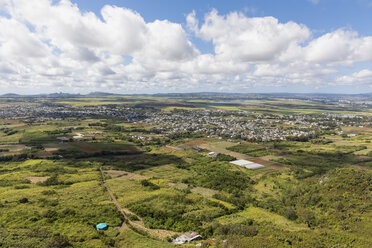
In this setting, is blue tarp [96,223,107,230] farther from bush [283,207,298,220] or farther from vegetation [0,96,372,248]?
bush [283,207,298,220]

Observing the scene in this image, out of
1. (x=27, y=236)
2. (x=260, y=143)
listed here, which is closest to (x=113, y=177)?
(x=27, y=236)

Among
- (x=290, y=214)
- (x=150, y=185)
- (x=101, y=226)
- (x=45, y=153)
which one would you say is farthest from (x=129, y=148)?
(x=290, y=214)

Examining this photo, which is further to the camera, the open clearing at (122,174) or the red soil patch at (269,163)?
the red soil patch at (269,163)

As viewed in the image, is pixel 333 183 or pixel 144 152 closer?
pixel 333 183

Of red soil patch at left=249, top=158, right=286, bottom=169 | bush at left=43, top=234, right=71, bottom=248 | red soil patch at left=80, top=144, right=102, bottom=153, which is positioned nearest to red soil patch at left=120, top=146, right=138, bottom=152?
red soil patch at left=80, top=144, right=102, bottom=153

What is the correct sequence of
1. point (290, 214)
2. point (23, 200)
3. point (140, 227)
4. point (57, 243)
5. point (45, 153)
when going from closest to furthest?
point (57, 243) → point (140, 227) → point (290, 214) → point (23, 200) → point (45, 153)

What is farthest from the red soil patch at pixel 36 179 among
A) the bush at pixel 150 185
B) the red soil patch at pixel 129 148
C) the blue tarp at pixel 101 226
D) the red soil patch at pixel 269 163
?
the red soil patch at pixel 269 163

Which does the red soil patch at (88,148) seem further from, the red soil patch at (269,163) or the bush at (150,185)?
the red soil patch at (269,163)

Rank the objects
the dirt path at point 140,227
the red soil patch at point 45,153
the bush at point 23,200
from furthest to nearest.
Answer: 1. the red soil patch at point 45,153
2. the bush at point 23,200
3. the dirt path at point 140,227

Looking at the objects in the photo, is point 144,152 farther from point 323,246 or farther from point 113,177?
point 323,246

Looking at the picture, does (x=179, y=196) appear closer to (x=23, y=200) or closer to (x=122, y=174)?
(x=122, y=174)

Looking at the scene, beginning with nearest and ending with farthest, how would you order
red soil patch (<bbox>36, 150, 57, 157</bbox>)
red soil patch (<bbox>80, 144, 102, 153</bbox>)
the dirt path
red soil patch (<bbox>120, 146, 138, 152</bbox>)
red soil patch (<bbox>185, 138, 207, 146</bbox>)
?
the dirt path, red soil patch (<bbox>36, 150, 57, 157</bbox>), red soil patch (<bbox>80, 144, 102, 153</bbox>), red soil patch (<bbox>120, 146, 138, 152</bbox>), red soil patch (<bbox>185, 138, 207, 146</bbox>)
